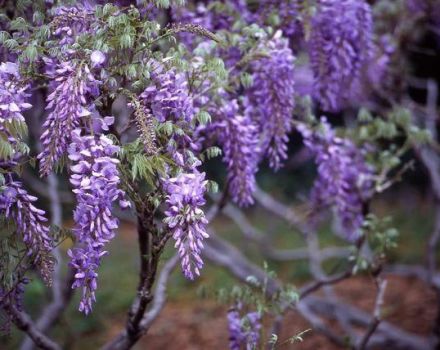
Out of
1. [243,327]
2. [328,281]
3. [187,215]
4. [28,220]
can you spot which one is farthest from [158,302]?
[187,215]

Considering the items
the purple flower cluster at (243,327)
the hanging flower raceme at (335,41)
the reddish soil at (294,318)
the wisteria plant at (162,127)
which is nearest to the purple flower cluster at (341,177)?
the wisteria plant at (162,127)

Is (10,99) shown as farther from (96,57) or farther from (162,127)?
(162,127)

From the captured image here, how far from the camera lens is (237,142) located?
2811 millimetres

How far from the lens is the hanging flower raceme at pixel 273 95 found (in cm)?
288

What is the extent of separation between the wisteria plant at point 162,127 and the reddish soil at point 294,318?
3.71ft

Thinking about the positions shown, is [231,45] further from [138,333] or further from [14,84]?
[138,333]

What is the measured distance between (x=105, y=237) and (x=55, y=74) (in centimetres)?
61

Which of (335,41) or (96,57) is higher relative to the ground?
(96,57)

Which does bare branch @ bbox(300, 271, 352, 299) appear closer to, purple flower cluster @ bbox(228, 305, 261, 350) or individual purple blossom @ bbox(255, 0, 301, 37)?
purple flower cluster @ bbox(228, 305, 261, 350)

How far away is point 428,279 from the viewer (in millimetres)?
4656

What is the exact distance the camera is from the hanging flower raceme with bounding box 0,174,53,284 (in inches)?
85.2

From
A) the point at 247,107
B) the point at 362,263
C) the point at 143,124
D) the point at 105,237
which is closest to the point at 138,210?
the point at 105,237

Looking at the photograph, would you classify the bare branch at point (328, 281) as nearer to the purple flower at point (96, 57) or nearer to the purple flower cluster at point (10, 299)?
the purple flower cluster at point (10, 299)

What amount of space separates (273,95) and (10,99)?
1.30 meters
